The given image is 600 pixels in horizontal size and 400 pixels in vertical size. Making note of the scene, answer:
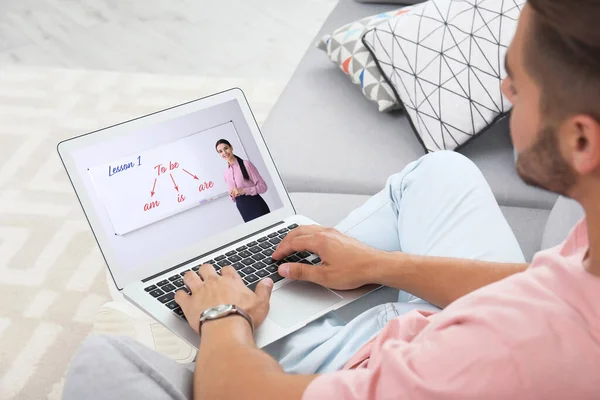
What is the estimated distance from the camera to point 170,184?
4.65 ft

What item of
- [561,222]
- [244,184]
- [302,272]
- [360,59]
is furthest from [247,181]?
[360,59]

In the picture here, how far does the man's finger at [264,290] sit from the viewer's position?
1.23 meters

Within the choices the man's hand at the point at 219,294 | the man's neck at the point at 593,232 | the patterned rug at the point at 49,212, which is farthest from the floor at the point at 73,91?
the man's neck at the point at 593,232

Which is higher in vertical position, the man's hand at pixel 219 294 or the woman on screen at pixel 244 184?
the woman on screen at pixel 244 184

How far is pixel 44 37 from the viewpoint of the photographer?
3.30 metres

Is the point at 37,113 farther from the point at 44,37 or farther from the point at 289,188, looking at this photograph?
the point at 289,188

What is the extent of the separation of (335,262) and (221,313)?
237 mm

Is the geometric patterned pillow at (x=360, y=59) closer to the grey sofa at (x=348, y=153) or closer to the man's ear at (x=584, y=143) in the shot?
the grey sofa at (x=348, y=153)

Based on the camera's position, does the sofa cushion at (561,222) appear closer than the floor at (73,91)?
Yes

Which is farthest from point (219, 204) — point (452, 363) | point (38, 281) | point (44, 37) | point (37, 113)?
point (44, 37)

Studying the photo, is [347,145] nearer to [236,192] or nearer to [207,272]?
[236,192]

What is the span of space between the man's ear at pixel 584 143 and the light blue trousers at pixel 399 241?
514 millimetres

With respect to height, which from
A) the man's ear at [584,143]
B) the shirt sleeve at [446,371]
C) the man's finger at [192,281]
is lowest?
the shirt sleeve at [446,371]

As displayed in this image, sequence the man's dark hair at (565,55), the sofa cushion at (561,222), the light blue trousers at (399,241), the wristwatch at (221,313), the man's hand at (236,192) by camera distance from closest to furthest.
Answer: the man's dark hair at (565,55), the light blue trousers at (399,241), the wristwatch at (221,313), the sofa cushion at (561,222), the man's hand at (236,192)
